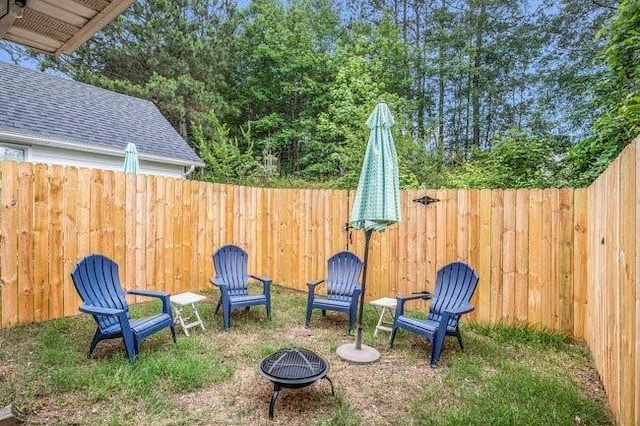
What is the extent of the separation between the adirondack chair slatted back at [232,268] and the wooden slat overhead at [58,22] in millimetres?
3261

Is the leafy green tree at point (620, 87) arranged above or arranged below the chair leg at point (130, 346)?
above

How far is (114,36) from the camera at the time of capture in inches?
558

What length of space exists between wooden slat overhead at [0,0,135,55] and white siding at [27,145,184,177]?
6.60 m

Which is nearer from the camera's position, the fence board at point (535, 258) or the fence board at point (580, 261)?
the fence board at point (580, 261)

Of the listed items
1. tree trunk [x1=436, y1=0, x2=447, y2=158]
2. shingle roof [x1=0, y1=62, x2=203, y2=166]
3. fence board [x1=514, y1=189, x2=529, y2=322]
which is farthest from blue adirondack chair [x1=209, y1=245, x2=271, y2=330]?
tree trunk [x1=436, y1=0, x2=447, y2=158]

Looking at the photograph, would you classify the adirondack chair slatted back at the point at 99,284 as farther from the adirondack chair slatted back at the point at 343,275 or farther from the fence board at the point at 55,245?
the adirondack chair slatted back at the point at 343,275

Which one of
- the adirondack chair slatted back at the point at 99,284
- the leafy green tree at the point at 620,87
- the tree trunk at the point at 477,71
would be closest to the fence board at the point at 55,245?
→ the adirondack chair slatted back at the point at 99,284

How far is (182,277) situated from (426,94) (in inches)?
534

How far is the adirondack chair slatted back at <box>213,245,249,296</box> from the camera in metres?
5.07

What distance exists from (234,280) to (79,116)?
695 centimetres

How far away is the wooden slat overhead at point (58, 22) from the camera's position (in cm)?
186

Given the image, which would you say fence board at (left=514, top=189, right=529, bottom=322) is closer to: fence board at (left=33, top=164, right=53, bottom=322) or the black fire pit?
the black fire pit

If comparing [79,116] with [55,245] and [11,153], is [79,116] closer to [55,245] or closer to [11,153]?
[11,153]

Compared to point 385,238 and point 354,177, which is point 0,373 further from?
point 354,177
